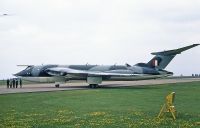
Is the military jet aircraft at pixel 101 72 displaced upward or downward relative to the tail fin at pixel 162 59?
downward

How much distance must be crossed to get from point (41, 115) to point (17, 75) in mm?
35642

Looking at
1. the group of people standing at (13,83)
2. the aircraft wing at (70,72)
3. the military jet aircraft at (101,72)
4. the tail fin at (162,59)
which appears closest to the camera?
the aircraft wing at (70,72)

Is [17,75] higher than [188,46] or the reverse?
the reverse

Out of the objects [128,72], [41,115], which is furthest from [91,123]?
[128,72]

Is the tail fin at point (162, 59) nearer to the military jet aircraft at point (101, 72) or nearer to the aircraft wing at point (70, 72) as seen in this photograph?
the military jet aircraft at point (101, 72)

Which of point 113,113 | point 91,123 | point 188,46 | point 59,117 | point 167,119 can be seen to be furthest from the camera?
point 188,46

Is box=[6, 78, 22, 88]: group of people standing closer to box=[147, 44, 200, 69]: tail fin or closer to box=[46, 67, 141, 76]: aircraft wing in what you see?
box=[46, 67, 141, 76]: aircraft wing

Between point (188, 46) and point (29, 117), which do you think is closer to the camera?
point (29, 117)

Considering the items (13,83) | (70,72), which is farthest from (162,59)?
(13,83)

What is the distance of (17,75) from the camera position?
53.4 metres

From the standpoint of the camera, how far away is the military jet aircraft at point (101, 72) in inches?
2000

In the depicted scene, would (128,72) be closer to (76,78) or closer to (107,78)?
(107,78)

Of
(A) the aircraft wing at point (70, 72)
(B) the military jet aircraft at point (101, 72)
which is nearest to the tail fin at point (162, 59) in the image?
(B) the military jet aircraft at point (101, 72)

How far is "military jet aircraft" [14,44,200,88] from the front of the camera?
5081 cm
